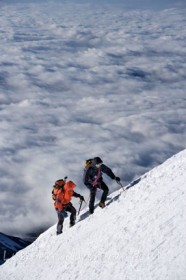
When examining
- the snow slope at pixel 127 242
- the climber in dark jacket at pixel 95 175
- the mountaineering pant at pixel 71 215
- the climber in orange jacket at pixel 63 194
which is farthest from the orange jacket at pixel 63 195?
the snow slope at pixel 127 242

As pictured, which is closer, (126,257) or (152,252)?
(152,252)

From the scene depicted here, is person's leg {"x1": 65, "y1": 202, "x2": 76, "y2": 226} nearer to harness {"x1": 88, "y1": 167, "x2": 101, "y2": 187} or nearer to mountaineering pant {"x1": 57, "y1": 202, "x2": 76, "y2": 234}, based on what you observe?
mountaineering pant {"x1": 57, "y1": 202, "x2": 76, "y2": 234}

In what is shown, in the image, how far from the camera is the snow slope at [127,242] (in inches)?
420

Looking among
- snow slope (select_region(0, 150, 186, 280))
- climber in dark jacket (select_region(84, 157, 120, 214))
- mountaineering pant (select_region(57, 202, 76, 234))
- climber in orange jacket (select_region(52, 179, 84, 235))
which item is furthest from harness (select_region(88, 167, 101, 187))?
mountaineering pant (select_region(57, 202, 76, 234))

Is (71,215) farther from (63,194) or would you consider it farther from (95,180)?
(95,180)

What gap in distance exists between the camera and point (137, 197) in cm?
1520

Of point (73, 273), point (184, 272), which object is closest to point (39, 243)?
point (73, 273)

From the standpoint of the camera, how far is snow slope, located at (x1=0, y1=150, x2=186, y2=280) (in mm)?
10656

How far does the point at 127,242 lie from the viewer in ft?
41.2

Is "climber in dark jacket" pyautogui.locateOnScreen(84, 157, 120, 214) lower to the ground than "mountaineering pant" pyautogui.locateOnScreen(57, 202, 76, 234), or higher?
higher

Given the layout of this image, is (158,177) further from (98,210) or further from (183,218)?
(183,218)

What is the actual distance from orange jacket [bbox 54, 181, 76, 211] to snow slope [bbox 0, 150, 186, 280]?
1240 mm

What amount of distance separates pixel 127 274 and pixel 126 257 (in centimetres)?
80

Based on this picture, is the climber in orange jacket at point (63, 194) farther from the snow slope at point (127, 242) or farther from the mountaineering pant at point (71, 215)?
the snow slope at point (127, 242)
